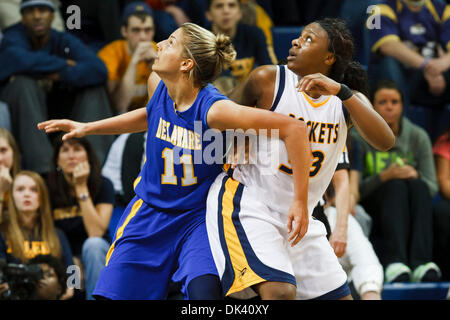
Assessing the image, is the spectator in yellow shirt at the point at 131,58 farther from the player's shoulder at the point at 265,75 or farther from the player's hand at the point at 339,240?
the player's shoulder at the point at 265,75

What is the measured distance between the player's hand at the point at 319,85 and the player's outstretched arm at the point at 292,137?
0.46 ft

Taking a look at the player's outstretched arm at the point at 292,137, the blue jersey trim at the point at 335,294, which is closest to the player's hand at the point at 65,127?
the player's outstretched arm at the point at 292,137

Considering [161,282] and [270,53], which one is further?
[270,53]

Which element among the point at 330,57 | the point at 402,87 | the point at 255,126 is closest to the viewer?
the point at 255,126

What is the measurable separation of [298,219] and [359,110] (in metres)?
0.51

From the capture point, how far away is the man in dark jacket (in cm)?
514

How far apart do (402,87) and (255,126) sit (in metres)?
3.21

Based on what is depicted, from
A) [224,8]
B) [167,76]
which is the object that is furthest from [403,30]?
[167,76]

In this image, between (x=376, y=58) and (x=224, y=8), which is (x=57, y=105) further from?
(x=376, y=58)

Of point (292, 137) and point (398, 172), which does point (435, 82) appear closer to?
point (398, 172)

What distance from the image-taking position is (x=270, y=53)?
16.3 ft

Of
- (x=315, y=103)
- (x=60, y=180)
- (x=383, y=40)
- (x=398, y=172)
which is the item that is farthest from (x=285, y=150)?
(x=383, y=40)

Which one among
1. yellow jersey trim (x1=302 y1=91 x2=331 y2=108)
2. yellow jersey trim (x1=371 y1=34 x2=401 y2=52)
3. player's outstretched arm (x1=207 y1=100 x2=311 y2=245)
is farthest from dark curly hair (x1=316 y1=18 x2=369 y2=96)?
yellow jersey trim (x1=371 y1=34 x2=401 y2=52)

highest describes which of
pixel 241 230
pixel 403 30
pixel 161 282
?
pixel 403 30
